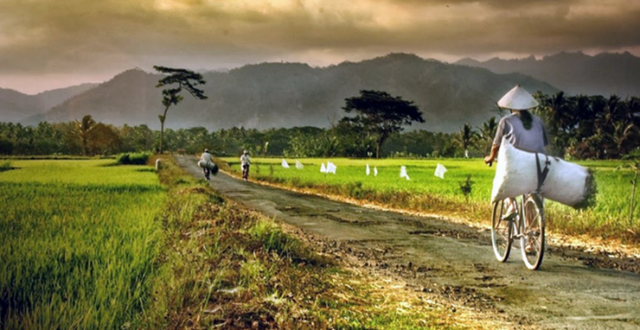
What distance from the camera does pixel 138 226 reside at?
897cm

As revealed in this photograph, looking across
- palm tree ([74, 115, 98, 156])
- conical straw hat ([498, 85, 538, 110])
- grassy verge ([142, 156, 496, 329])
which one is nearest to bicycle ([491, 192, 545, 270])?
conical straw hat ([498, 85, 538, 110])

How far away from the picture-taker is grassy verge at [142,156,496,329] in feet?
15.6

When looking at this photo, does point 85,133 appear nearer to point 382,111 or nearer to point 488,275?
point 382,111

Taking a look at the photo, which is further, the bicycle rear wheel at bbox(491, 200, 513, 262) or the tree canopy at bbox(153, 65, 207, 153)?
the tree canopy at bbox(153, 65, 207, 153)

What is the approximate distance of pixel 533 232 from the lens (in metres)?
8.31

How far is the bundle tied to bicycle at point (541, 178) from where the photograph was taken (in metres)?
8.06

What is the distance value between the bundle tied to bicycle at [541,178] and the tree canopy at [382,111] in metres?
71.9

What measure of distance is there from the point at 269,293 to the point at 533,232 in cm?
424

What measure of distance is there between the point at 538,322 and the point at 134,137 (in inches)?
4438

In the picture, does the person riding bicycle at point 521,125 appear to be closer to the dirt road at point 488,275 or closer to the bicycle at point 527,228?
the bicycle at point 527,228

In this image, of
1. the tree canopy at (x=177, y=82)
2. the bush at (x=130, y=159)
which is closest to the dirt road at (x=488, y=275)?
the bush at (x=130, y=159)

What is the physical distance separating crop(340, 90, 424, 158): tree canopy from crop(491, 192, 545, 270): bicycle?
233 feet

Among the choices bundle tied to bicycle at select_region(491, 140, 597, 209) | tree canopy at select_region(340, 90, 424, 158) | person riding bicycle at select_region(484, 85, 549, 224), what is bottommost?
bundle tied to bicycle at select_region(491, 140, 597, 209)

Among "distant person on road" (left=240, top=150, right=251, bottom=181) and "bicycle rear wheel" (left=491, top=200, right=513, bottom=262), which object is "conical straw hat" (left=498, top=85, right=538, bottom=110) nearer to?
"bicycle rear wheel" (left=491, top=200, right=513, bottom=262)
